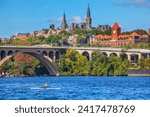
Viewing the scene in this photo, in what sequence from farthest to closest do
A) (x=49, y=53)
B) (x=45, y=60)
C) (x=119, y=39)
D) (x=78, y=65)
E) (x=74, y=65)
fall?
(x=119, y=39) < (x=49, y=53) < (x=74, y=65) < (x=45, y=60) < (x=78, y=65)

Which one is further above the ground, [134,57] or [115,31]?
[115,31]

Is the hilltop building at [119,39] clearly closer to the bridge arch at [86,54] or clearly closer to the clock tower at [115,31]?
the clock tower at [115,31]

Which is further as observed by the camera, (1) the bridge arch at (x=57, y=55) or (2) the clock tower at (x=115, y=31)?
(2) the clock tower at (x=115, y=31)

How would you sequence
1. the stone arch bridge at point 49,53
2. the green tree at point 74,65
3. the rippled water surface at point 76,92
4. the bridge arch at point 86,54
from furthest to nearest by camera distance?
the bridge arch at point 86,54 → the green tree at point 74,65 → the stone arch bridge at point 49,53 → the rippled water surface at point 76,92

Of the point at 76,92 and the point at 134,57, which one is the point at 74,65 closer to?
the point at 134,57

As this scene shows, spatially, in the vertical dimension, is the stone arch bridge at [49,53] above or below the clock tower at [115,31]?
below

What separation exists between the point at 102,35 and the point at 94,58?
18.6 metres

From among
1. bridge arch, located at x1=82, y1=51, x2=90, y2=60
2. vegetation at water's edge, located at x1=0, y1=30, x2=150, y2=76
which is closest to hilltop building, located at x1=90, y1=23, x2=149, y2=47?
vegetation at water's edge, located at x1=0, y1=30, x2=150, y2=76

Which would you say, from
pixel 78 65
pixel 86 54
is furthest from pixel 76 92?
pixel 86 54

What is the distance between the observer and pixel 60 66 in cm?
7294

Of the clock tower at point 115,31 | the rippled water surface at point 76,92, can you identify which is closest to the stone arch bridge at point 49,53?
the clock tower at point 115,31

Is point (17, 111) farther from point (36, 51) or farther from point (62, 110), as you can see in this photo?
point (36, 51)

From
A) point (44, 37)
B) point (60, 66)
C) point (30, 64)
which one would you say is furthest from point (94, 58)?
point (44, 37)

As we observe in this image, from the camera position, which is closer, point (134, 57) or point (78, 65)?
point (78, 65)
